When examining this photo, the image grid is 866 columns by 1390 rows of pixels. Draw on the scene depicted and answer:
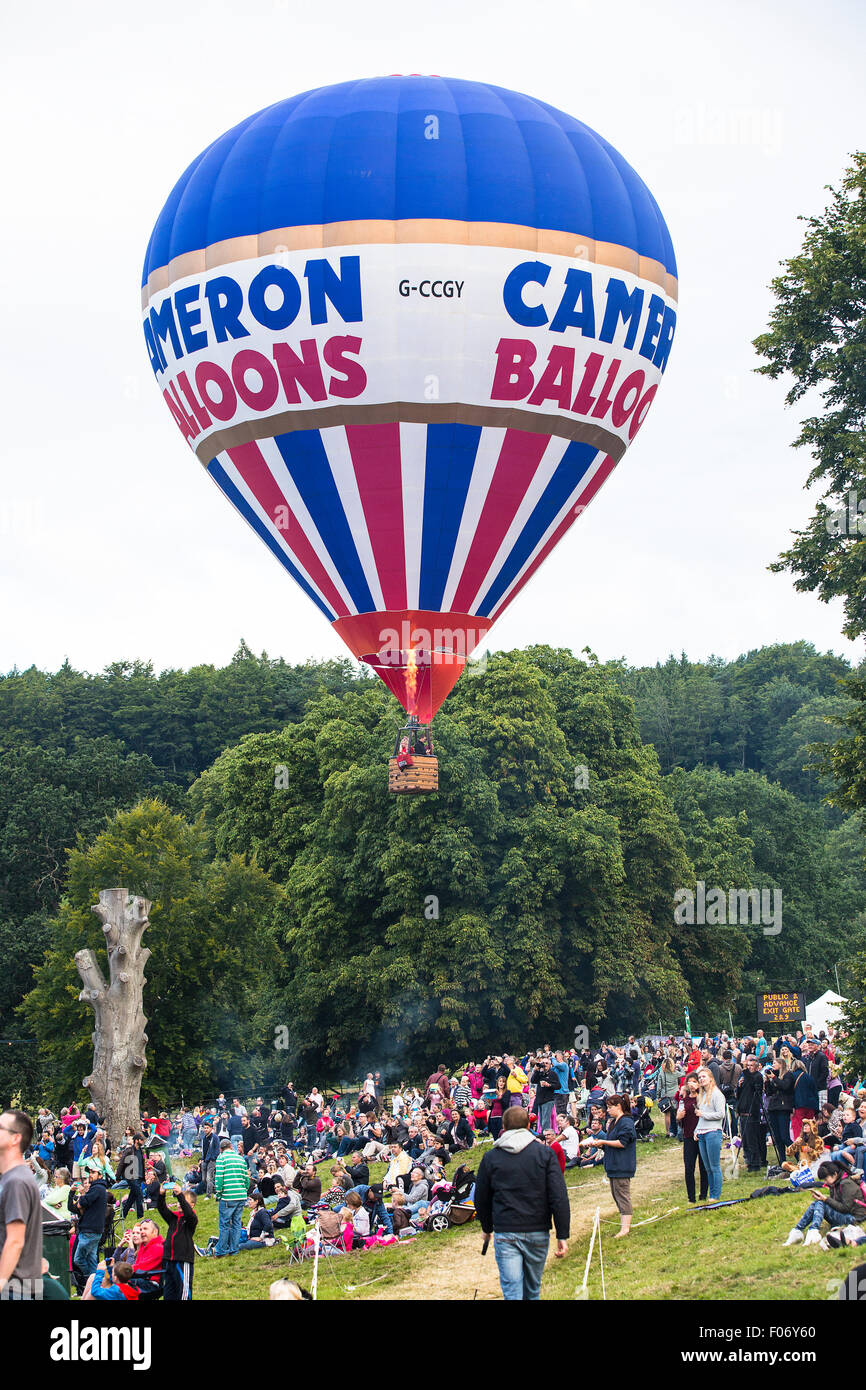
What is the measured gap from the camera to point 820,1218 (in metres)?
12.3

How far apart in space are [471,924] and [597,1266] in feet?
82.6

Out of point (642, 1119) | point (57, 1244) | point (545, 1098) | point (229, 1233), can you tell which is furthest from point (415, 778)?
point (57, 1244)

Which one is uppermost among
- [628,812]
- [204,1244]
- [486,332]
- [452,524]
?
[486,332]

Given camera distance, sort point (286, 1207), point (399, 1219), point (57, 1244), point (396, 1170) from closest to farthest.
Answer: point (57, 1244), point (399, 1219), point (286, 1207), point (396, 1170)

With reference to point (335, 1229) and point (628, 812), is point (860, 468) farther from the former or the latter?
point (628, 812)

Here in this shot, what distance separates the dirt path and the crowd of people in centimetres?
50

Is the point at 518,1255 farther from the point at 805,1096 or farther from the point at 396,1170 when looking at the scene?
the point at 396,1170

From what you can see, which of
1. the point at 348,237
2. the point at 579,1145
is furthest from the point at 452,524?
the point at 579,1145

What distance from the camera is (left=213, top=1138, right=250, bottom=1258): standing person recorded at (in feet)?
53.1

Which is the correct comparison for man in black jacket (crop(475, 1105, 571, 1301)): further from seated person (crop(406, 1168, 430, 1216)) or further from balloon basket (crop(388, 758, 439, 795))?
Result: balloon basket (crop(388, 758, 439, 795))

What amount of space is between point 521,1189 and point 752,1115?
27.0 ft

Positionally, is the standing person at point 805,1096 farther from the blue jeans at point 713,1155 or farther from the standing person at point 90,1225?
the standing person at point 90,1225

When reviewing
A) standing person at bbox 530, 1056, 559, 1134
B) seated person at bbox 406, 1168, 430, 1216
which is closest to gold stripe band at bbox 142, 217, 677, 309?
standing person at bbox 530, 1056, 559, 1134

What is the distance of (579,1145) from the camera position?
19.2 metres
